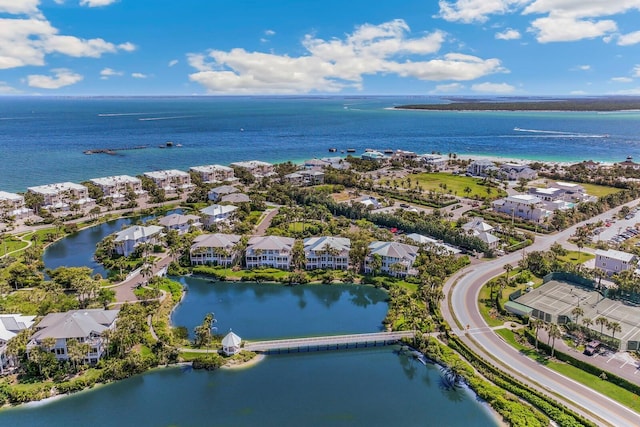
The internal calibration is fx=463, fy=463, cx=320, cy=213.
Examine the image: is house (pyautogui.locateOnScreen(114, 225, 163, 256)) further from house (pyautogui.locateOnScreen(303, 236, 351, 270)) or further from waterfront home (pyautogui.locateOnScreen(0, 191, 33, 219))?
waterfront home (pyautogui.locateOnScreen(0, 191, 33, 219))

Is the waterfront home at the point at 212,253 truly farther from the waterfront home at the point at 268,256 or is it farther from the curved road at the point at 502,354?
the curved road at the point at 502,354

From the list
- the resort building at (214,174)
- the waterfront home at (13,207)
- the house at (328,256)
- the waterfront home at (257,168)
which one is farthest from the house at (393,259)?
the waterfront home at (257,168)

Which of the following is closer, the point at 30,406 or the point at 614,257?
the point at 30,406

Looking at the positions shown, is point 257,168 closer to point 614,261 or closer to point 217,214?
point 217,214

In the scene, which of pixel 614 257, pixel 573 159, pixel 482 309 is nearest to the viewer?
pixel 482 309

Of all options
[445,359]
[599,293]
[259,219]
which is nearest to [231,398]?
[445,359]

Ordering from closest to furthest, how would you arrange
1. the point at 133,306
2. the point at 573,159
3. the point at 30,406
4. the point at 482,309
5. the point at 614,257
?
the point at 30,406, the point at 133,306, the point at 482,309, the point at 614,257, the point at 573,159

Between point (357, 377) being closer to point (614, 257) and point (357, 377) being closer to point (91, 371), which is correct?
point (91, 371)
